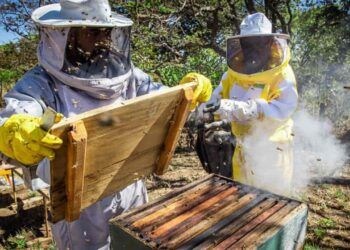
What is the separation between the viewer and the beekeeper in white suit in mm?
1813

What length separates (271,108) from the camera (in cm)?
280

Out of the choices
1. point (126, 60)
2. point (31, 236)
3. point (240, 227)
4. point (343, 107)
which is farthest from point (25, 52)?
point (343, 107)

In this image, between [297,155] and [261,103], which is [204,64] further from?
[261,103]

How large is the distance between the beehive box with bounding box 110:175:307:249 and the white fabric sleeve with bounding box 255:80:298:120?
33.1 inches

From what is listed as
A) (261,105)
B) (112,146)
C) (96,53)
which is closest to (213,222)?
(112,146)

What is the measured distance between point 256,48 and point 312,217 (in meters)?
2.40

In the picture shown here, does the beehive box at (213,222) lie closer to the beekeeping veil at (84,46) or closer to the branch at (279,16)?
the beekeeping veil at (84,46)

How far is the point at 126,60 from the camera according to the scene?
2.14 meters

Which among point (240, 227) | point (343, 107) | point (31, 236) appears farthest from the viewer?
point (343, 107)

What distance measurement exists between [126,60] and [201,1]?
5250mm

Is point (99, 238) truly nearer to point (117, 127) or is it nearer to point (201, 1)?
point (117, 127)

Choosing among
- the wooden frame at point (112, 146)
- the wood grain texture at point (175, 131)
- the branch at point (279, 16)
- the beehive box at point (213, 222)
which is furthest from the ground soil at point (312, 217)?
the branch at point (279, 16)

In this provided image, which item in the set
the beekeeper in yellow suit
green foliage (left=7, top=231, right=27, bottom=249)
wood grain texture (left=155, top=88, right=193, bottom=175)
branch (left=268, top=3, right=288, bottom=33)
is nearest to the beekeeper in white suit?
wood grain texture (left=155, top=88, right=193, bottom=175)

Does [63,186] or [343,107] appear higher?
[63,186]
